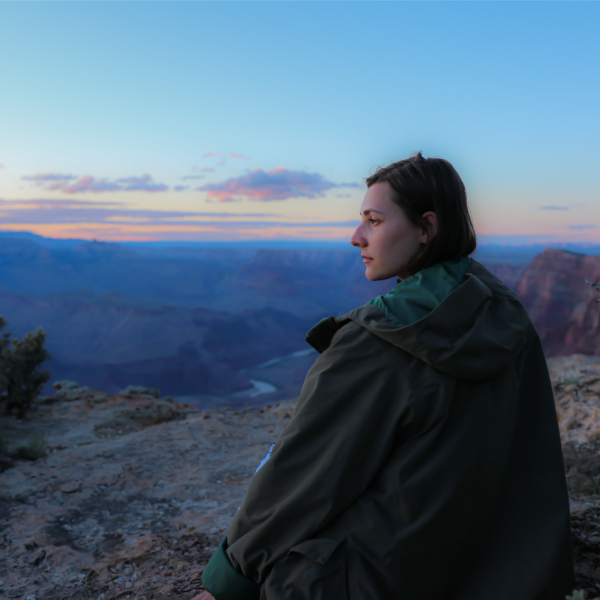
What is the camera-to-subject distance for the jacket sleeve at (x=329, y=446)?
1453 millimetres

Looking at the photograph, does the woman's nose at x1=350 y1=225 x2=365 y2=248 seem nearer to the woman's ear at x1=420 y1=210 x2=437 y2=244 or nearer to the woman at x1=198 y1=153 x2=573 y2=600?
the woman at x1=198 y1=153 x2=573 y2=600

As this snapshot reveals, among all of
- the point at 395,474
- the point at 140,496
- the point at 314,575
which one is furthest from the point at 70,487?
the point at 395,474

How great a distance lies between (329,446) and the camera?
149 centimetres

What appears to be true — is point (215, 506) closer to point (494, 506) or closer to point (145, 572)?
point (145, 572)

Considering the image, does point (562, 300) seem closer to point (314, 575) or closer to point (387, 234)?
point (387, 234)

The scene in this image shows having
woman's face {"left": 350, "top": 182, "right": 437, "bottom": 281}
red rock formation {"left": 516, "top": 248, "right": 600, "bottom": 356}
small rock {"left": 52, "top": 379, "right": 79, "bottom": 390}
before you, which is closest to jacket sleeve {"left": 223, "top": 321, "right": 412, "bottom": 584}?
woman's face {"left": 350, "top": 182, "right": 437, "bottom": 281}

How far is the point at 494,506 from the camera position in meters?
1.65

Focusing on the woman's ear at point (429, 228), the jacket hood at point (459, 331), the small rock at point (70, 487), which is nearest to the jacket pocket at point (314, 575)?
the jacket hood at point (459, 331)

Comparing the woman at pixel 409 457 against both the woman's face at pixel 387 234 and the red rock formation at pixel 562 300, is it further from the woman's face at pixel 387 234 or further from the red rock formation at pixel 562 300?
the red rock formation at pixel 562 300

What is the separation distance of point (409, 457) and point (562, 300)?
5864 centimetres

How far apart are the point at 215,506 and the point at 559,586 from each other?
3356 mm

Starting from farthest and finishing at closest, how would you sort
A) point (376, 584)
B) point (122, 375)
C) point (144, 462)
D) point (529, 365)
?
point (122, 375) < point (144, 462) < point (529, 365) < point (376, 584)

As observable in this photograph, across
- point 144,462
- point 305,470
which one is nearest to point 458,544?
point 305,470

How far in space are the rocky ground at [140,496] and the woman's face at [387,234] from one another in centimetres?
182
